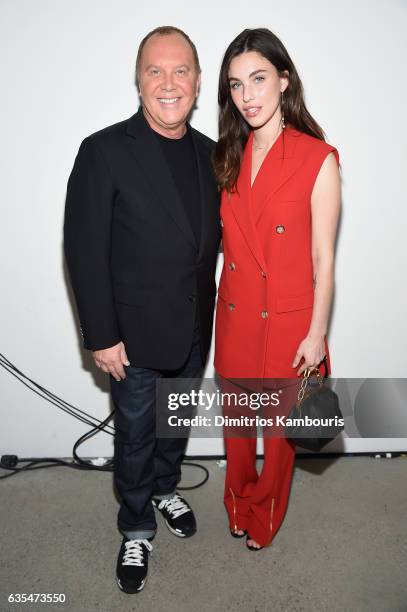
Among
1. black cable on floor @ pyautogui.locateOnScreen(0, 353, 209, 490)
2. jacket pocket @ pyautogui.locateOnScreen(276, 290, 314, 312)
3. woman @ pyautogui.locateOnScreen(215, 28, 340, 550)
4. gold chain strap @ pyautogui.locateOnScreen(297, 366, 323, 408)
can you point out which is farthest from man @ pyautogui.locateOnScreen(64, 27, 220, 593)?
black cable on floor @ pyautogui.locateOnScreen(0, 353, 209, 490)

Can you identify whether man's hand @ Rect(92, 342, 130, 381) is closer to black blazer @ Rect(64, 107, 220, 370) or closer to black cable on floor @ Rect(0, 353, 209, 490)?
black blazer @ Rect(64, 107, 220, 370)

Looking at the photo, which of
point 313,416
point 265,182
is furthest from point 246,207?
point 313,416

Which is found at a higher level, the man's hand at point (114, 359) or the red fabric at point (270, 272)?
the red fabric at point (270, 272)

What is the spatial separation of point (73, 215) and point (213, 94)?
3.20 feet

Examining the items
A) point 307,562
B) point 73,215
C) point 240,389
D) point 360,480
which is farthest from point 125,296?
point 360,480

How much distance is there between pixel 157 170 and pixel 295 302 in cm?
72

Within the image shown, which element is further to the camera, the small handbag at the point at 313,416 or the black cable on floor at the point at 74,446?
the black cable on floor at the point at 74,446

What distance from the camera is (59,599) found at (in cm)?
218

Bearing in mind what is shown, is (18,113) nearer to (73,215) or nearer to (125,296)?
(73,215)

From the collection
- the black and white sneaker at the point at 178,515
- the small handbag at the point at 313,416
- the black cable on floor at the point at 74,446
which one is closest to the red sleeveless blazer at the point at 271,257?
the small handbag at the point at 313,416

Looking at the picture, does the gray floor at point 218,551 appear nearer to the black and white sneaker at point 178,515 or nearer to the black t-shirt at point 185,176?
the black and white sneaker at point 178,515

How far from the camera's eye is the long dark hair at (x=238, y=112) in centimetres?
193

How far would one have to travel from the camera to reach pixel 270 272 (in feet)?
6.62

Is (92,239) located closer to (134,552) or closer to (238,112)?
(238,112)
